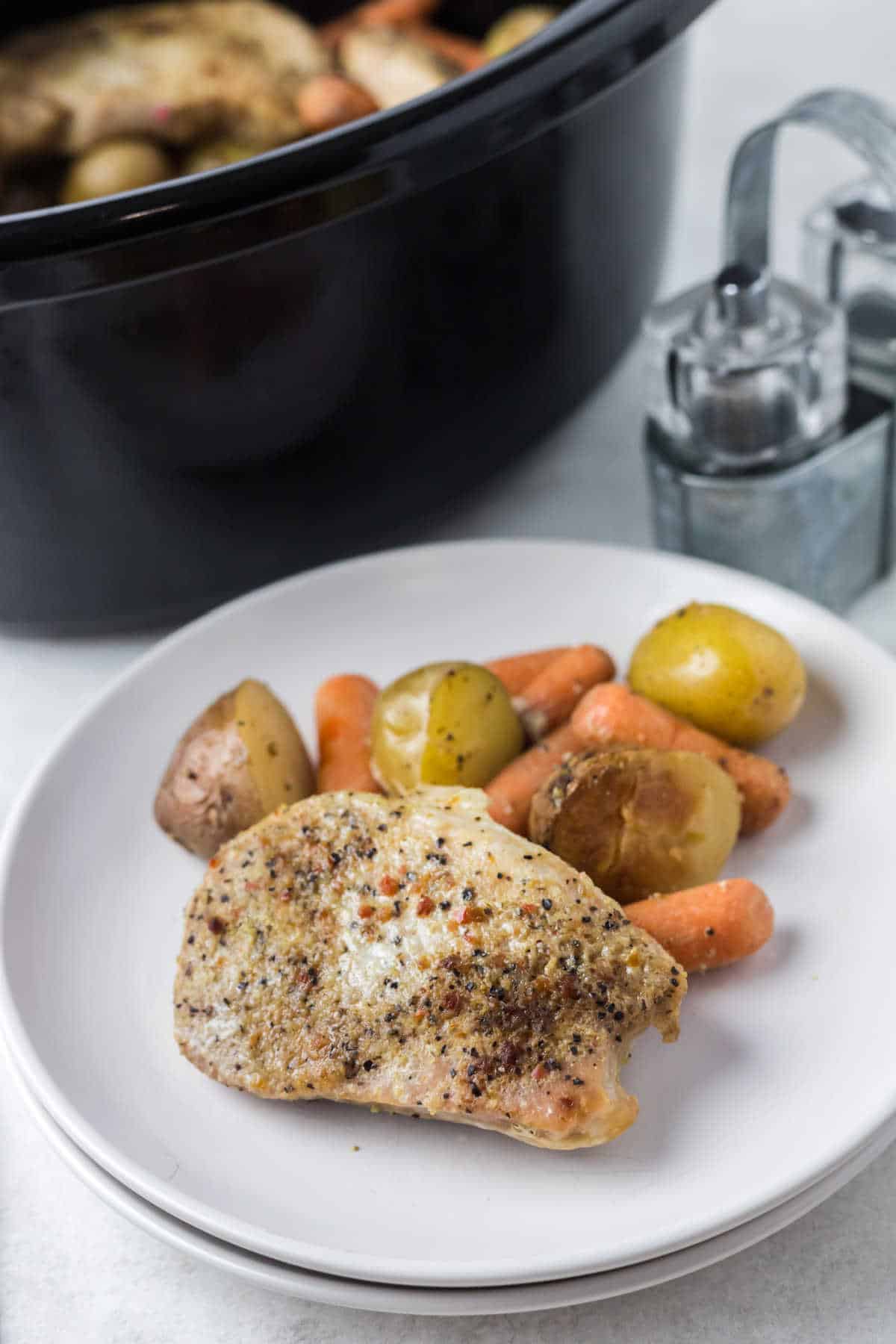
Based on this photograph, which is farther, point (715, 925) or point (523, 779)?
point (523, 779)

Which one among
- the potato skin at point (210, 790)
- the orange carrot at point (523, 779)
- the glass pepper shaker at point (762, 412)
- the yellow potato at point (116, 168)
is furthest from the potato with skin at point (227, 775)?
the yellow potato at point (116, 168)

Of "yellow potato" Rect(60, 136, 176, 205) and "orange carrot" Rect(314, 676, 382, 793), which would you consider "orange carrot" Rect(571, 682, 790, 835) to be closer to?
"orange carrot" Rect(314, 676, 382, 793)

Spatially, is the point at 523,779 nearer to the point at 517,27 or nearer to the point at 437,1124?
the point at 437,1124

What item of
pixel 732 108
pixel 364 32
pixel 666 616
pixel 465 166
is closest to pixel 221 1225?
pixel 666 616

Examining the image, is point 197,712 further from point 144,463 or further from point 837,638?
point 837,638

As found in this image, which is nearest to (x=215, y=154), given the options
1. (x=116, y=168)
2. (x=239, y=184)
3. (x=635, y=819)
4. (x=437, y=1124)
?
(x=116, y=168)

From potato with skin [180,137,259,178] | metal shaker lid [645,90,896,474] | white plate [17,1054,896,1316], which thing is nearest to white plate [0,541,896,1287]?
white plate [17,1054,896,1316]

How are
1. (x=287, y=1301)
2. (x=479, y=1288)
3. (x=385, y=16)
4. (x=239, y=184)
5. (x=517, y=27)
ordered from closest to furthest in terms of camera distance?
(x=479, y=1288)
(x=287, y=1301)
(x=239, y=184)
(x=517, y=27)
(x=385, y=16)

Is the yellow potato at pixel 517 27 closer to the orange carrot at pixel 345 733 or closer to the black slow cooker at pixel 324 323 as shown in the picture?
the black slow cooker at pixel 324 323
